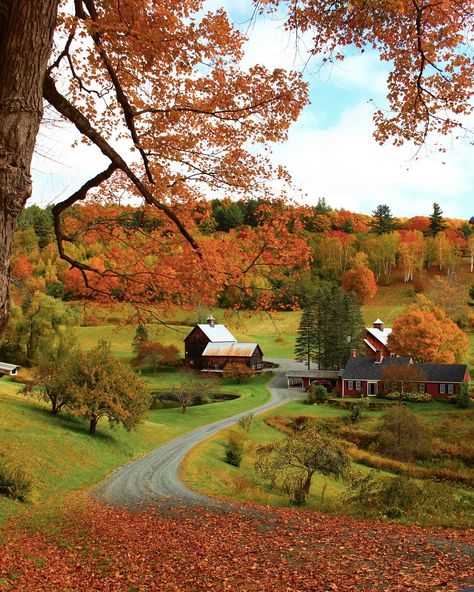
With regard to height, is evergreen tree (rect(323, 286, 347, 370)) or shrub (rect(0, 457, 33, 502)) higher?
evergreen tree (rect(323, 286, 347, 370))

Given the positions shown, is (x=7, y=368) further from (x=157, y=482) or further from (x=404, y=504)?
(x=404, y=504)

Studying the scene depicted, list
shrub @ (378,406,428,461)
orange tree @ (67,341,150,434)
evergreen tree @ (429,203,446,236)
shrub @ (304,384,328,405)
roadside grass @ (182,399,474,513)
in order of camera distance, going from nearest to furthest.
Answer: roadside grass @ (182,399,474,513), orange tree @ (67,341,150,434), shrub @ (378,406,428,461), shrub @ (304,384,328,405), evergreen tree @ (429,203,446,236)

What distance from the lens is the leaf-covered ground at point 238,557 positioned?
7.31 meters

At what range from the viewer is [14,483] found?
16.9 metres

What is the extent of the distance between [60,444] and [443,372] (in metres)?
37.4

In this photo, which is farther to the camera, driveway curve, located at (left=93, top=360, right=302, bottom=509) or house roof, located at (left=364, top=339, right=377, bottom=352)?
house roof, located at (left=364, top=339, right=377, bottom=352)

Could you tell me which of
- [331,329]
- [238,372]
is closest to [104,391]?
[238,372]

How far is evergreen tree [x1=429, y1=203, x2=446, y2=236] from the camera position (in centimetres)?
12294

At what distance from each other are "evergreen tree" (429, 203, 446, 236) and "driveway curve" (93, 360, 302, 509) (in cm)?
10077

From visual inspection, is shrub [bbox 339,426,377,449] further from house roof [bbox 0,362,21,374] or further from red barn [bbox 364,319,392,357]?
house roof [bbox 0,362,21,374]

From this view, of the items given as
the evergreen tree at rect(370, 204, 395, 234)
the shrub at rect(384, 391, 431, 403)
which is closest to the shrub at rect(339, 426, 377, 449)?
the shrub at rect(384, 391, 431, 403)

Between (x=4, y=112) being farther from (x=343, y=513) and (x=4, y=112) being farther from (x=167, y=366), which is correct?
(x=167, y=366)

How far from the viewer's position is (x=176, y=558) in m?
8.99

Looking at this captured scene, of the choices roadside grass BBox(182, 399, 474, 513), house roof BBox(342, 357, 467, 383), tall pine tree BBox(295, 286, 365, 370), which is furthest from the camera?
tall pine tree BBox(295, 286, 365, 370)
